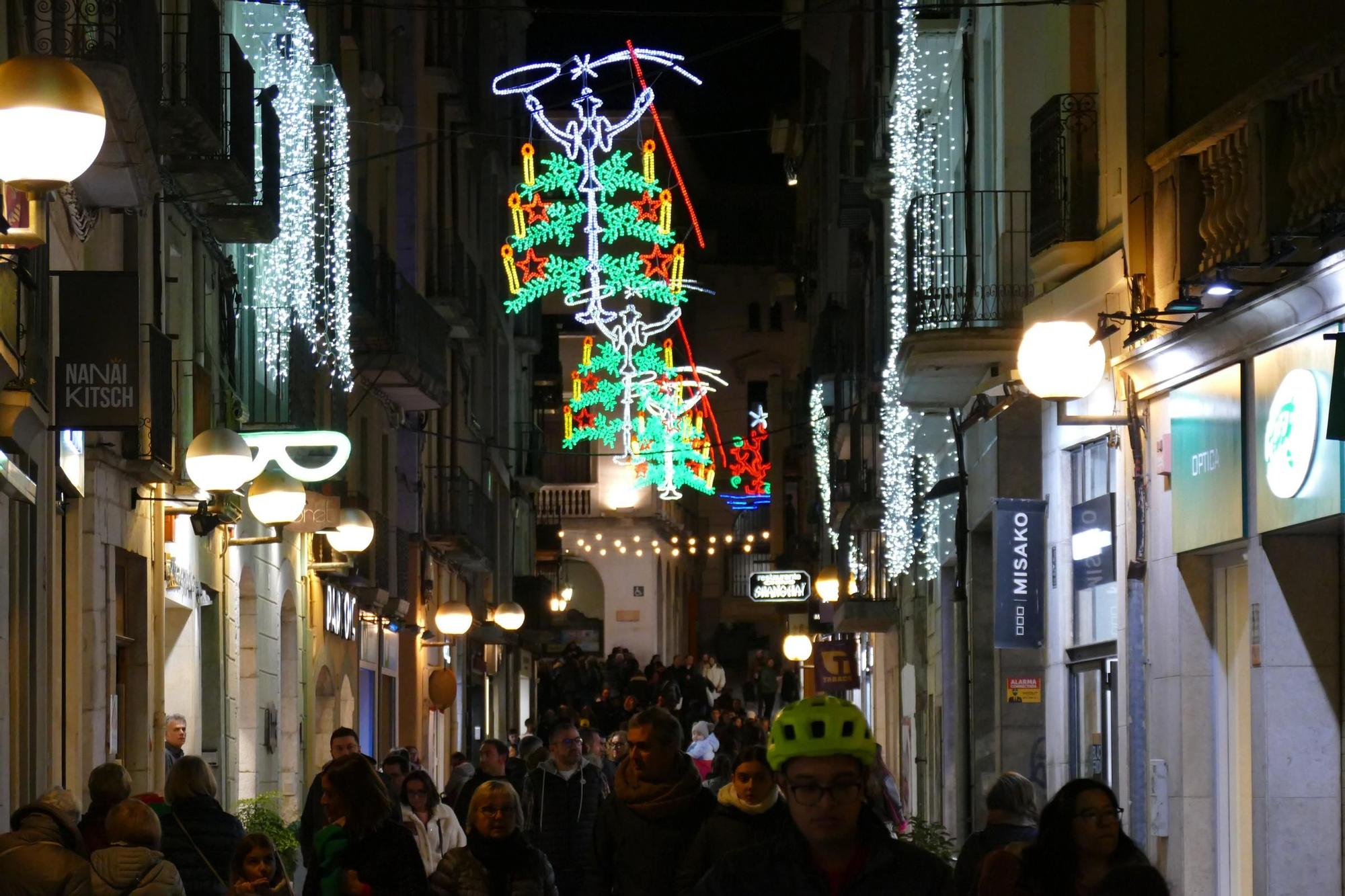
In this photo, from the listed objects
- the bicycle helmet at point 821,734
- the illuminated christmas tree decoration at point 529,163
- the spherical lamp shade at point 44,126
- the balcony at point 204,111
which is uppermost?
the illuminated christmas tree decoration at point 529,163

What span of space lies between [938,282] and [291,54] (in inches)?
288

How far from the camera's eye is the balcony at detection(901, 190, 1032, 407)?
18938 millimetres

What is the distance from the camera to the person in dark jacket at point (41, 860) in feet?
28.9

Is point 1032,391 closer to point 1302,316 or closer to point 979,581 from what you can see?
point 1302,316

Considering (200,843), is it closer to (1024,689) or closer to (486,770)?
(486,770)

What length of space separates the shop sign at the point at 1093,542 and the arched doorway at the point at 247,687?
27.2 ft

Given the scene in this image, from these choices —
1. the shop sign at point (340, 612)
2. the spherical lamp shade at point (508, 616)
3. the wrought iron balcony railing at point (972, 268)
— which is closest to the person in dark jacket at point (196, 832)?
the wrought iron balcony railing at point (972, 268)

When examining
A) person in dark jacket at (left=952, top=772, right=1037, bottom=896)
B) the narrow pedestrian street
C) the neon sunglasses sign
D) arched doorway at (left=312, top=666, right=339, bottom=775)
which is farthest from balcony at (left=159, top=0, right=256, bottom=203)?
arched doorway at (left=312, top=666, right=339, bottom=775)

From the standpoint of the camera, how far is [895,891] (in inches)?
189

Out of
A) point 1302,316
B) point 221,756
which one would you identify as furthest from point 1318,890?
point 221,756

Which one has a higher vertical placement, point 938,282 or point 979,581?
point 938,282

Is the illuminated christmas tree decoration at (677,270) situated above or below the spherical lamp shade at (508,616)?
above

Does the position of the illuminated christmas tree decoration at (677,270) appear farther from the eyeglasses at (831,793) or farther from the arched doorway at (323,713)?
the eyeglasses at (831,793)

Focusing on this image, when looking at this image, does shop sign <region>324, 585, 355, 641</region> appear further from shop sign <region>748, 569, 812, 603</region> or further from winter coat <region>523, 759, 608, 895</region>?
winter coat <region>523, 759, 608, 895</region>
